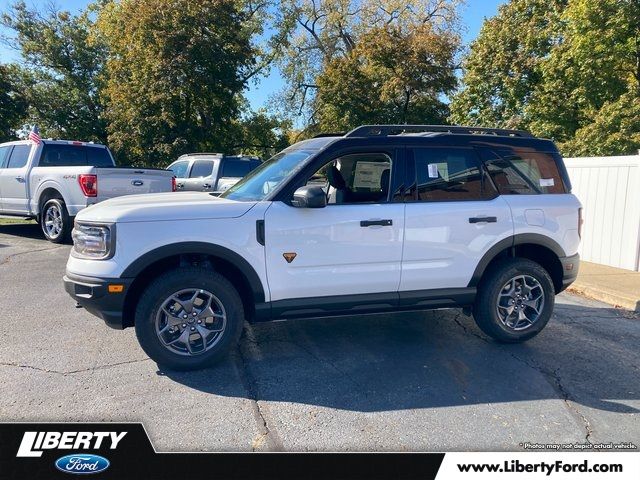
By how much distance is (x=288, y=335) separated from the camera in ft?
15.9

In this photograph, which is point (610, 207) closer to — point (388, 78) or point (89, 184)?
point (89, 184)

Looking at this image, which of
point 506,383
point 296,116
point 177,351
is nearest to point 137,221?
point 177,351

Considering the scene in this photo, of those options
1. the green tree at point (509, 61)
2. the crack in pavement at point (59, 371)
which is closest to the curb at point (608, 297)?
the crack in pavement at point (59, 371)

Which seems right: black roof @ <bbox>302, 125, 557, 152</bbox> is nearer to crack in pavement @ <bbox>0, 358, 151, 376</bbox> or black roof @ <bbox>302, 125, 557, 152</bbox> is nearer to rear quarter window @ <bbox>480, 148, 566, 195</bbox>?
rear quarter window @ <bbox>480, 148, 566, 195</bbox>

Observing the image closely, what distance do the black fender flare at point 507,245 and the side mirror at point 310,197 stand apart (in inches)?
66.4

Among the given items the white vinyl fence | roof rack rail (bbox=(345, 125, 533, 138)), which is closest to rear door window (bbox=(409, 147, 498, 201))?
roof rack rail (bbox=(345, 125, 533, 138))

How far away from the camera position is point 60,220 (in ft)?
30.7

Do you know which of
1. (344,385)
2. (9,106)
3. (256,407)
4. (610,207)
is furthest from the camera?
(9,106)

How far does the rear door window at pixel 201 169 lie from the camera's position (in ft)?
39.5

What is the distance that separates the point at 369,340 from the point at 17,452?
9.75ft

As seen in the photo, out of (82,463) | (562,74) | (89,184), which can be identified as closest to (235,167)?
(89,184)

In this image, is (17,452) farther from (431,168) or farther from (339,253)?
(431,168)

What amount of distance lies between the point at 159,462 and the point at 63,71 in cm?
2998

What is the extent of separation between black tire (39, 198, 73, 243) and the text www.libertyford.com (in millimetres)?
8705
